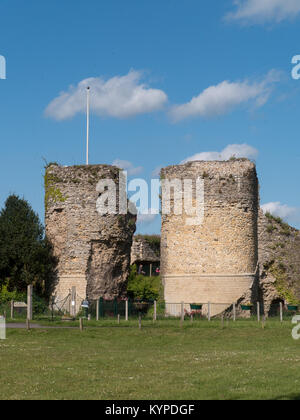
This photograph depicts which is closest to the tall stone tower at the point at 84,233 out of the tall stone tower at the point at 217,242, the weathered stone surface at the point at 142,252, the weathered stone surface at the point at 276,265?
the tall stone tower at the point at 217,242

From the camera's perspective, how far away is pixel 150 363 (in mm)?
16719

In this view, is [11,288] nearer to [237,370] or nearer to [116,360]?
[116,360]

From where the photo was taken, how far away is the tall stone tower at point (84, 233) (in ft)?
117

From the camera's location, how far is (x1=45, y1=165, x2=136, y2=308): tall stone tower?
117 feet

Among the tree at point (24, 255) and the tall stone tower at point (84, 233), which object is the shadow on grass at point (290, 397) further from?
the tree at point (24, 255)

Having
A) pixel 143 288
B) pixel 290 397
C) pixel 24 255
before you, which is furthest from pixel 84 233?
pixel 290 397

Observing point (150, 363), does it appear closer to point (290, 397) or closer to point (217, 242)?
point (290, 397)

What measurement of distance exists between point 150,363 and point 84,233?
773 inches

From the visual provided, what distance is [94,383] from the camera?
1343 centimetres

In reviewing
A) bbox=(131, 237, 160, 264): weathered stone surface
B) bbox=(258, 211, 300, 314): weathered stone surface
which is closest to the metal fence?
bbox=(258, 211, 300, 314): weathered stone surface

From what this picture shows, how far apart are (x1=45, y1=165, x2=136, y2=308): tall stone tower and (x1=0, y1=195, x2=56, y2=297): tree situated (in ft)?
2.37

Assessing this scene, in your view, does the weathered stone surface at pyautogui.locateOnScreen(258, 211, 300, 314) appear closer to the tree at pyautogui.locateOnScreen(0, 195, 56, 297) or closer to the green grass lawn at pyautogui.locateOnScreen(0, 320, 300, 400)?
the green grass lawn at pyautogui.locateOnScreen(0, 320, 300, 400)

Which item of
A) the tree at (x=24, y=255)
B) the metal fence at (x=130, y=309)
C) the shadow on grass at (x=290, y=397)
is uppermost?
the tree at (x=24, y=255)

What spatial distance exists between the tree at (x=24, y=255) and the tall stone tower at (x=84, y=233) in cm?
72
